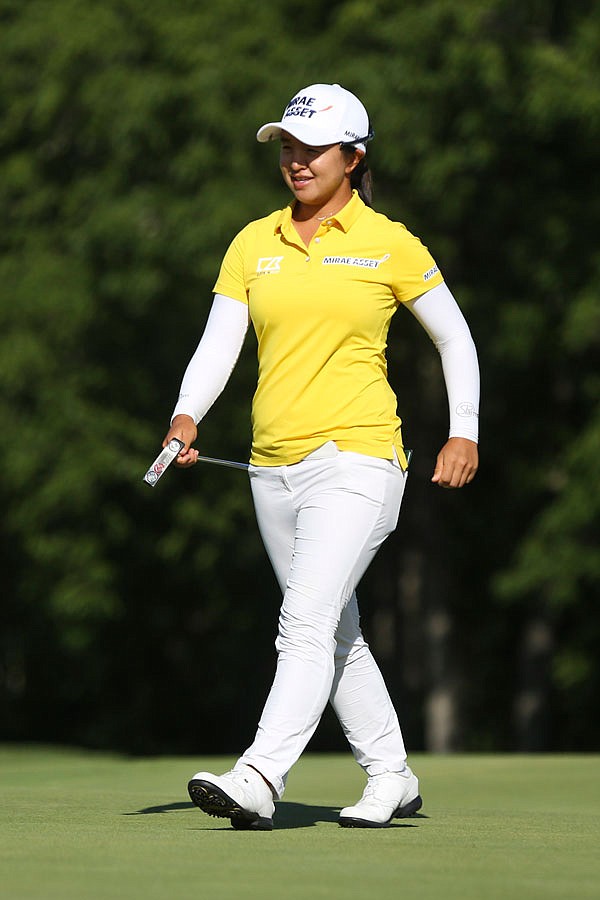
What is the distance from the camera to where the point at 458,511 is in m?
19.9

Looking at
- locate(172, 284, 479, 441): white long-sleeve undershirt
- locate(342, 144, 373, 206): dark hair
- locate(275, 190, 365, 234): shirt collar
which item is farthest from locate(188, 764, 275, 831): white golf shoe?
locate(342, 144, 373, 206): dark hair

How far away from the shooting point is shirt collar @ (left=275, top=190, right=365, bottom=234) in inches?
208

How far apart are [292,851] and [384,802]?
0.80 metres

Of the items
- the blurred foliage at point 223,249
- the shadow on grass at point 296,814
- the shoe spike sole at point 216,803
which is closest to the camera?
the shoe spike sole at point 216,803

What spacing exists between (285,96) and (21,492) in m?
5.05

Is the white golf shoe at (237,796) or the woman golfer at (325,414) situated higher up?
the woman golfer at (325,414)

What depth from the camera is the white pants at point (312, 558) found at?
505cm

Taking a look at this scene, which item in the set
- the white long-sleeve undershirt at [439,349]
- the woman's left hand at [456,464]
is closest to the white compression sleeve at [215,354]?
the white long-sleeve undershirt at [439,349]

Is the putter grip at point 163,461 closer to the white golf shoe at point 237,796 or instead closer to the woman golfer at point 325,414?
the woman golfer at point 325,414

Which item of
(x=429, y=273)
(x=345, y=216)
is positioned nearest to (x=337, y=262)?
(x=345, y=216)

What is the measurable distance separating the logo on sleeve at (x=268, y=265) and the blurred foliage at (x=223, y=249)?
9.40m

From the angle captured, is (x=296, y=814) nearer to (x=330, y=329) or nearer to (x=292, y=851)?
(x=292, y=851)

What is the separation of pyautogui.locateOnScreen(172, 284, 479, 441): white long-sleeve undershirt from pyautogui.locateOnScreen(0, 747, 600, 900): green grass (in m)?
1.19

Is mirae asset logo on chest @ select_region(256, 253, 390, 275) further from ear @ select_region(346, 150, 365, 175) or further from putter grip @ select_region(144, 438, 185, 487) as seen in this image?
putter grip @ select_region(144, 438, 185, 487)
